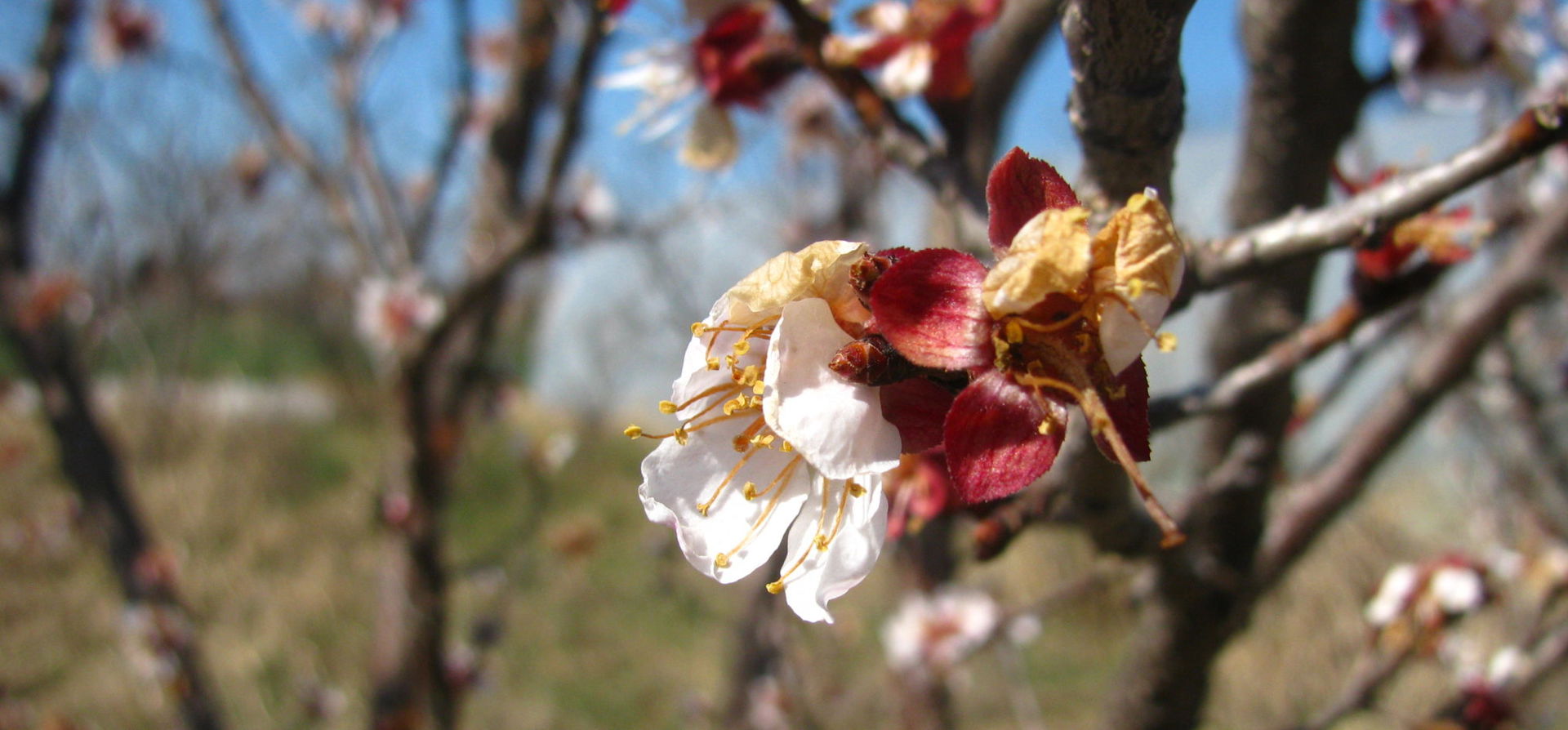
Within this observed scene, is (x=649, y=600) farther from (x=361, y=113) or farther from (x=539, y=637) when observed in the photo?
(x=361, y=113)

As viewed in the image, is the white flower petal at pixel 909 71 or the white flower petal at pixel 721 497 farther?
the white flower petal at pixel 909 71

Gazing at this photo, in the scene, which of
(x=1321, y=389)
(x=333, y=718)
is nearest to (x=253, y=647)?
(x=333, y=718)

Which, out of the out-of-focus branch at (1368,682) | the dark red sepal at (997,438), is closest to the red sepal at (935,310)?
the dark red sepal at (997,438)

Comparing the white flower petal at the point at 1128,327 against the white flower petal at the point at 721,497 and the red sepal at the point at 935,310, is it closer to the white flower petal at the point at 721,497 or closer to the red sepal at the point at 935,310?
the red sepal at the point at 935,310

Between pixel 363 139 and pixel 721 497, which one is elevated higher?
pixel 721 497

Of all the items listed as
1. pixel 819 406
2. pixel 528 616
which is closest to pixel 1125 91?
pixel 819 406

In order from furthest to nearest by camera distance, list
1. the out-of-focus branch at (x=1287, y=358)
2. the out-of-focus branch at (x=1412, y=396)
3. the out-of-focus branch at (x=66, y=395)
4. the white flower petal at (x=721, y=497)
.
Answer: the out-of-focus branch at (x=66, y=395) < the out-of-focus branch at (x=1412, y=396) < the out-of-focus branch at (x=1287, y=358) < the white flower petal at (x=721, y=497)

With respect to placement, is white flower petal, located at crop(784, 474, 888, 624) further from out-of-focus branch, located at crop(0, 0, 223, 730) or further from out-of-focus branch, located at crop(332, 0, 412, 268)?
out-of-focus branch, located at crop(0, 0, 223, 730)

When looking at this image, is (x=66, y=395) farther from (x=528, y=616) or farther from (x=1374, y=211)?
(x=528, y=616)
